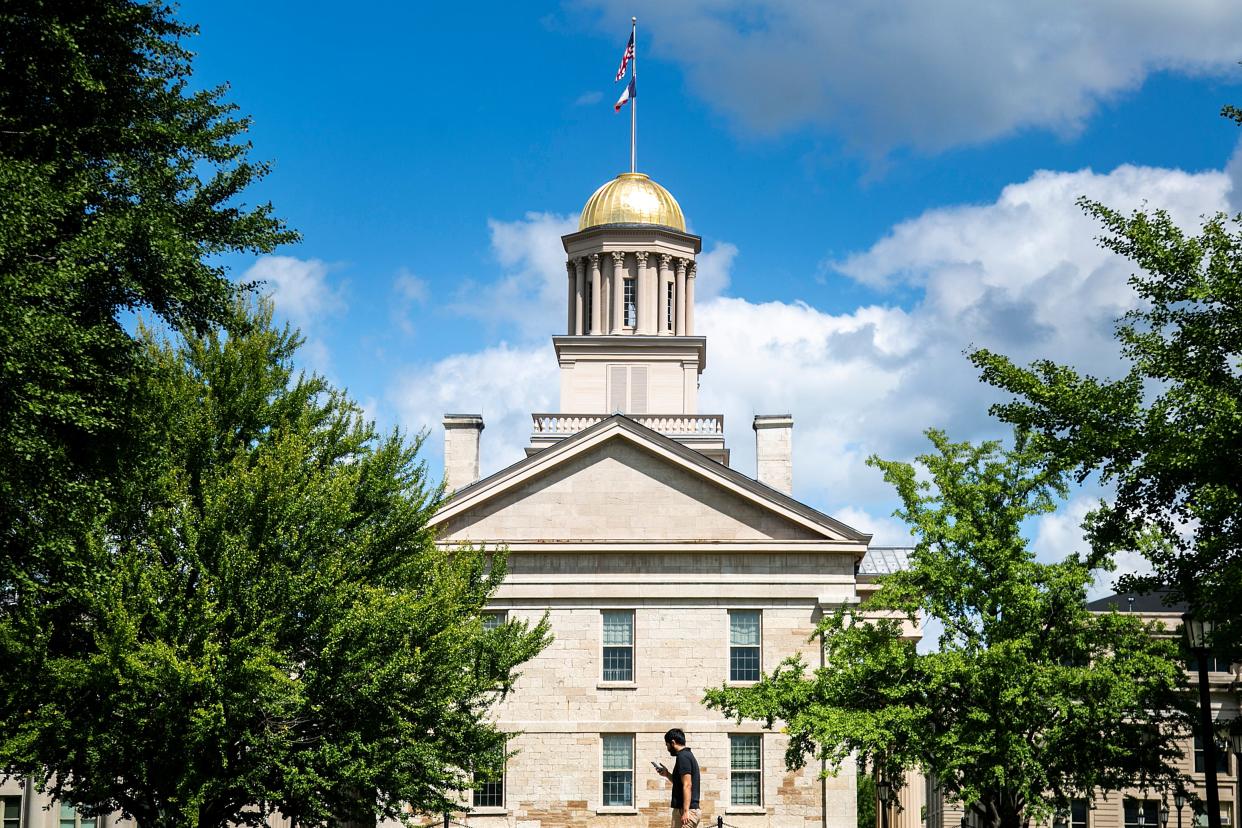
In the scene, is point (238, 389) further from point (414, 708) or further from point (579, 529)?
point (579, 529)

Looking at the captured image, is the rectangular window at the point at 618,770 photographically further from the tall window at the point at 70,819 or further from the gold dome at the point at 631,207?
the gold dome at the point at 631,207

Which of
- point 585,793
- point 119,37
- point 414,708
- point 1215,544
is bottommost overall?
point 585,793

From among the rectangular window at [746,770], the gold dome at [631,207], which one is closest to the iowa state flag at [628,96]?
the gold dome at [631,207]

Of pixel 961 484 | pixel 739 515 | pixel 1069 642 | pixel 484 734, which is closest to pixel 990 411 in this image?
pixel 961 484

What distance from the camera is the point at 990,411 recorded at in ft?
95.6

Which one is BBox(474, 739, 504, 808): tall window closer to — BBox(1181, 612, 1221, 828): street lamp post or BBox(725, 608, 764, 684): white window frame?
BBox(725, 608, 764, 684): white window frame

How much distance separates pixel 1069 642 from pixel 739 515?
44.8 ft

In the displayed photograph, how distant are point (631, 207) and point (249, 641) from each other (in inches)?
1314

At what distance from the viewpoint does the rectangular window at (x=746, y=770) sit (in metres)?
40.4

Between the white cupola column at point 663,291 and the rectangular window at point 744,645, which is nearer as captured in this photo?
the rectangular window at point 744,645

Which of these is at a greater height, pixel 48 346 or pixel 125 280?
pixel 125 280

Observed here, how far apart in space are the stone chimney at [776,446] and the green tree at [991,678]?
15993mm

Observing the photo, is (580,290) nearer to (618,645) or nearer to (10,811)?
(618,645)

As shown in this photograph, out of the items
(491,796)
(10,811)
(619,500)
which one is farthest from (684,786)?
(10,811)
